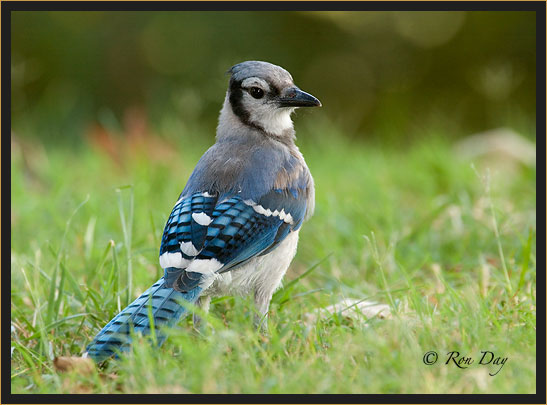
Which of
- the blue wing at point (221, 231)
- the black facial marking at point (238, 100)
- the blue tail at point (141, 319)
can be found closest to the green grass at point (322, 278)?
the blue tail at point (141, 319)

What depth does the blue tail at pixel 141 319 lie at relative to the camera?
2.24m

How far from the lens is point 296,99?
298 centimetres

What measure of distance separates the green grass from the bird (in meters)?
0.09

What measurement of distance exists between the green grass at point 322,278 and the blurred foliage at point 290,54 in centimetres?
151

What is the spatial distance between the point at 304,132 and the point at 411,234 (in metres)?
2.61

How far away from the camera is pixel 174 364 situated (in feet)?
7.12

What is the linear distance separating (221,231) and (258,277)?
0.27m

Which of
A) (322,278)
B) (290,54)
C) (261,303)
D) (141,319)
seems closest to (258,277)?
(261,303)

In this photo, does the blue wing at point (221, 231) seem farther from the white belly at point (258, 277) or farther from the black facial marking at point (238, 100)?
the black facial marking at point (238, 100)

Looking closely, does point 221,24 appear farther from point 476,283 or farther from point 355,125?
point 476,283

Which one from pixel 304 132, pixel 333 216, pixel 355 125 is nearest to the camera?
pixel 333 216

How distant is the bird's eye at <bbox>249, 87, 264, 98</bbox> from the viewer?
9.92ft

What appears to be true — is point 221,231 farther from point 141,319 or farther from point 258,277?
point 141,319

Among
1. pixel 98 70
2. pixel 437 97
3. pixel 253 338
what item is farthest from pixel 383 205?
pixel 98 70
